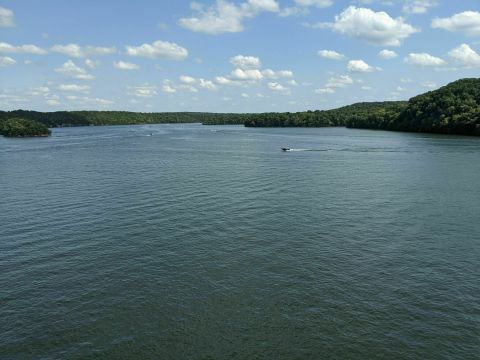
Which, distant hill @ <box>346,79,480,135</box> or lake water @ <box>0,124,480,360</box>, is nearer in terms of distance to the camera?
lake water @ <box>0,124,480,360</box>

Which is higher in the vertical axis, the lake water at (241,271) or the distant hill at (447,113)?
the distant hill at (447,113)

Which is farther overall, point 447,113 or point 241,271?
point 447,113

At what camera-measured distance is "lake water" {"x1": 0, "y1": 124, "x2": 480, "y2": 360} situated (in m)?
23.0

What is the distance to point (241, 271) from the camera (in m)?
31.5

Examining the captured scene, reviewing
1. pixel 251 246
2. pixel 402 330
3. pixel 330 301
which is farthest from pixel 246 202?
pixel 402 330

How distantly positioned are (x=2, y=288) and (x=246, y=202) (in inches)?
1147

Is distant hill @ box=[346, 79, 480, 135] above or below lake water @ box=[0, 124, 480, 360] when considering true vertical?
above

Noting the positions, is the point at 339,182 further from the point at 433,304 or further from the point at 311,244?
the point at 433,304

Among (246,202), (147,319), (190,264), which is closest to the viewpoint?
(147,319)

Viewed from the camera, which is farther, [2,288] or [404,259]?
[404,259]

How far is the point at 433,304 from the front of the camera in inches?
1039

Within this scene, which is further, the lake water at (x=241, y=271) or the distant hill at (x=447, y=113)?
the distant hill at (x=447, y=113)

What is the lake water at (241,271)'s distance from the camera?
2303 cm

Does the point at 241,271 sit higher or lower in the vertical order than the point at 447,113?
lower
